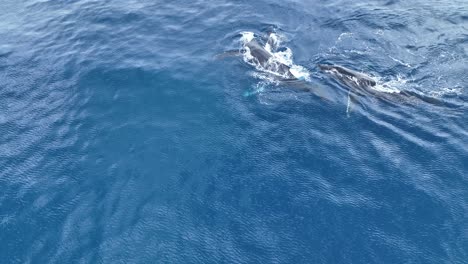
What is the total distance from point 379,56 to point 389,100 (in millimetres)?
7358

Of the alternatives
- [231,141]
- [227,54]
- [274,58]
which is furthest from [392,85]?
[227,54]

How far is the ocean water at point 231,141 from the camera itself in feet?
109

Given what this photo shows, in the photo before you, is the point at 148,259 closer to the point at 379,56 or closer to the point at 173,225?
the point at 173,225

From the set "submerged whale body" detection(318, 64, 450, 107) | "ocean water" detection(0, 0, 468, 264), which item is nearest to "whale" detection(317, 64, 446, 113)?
"submerged whale body" detection(318, 64, 450, 107)

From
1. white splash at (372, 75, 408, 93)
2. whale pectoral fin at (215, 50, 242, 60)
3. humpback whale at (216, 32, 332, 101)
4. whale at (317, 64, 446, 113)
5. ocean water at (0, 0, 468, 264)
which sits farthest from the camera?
whale pectoral fin at (215, 50, 242, 60)

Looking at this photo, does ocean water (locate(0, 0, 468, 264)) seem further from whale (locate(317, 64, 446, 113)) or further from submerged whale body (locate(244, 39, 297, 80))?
submerged whale body (locate(244, 39, 297, 80))

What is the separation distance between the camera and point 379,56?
48.3 meters

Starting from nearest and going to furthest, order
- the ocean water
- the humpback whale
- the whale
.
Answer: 1. the ocean water
2. the whale
3. the humpback whale

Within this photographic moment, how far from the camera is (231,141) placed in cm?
4044

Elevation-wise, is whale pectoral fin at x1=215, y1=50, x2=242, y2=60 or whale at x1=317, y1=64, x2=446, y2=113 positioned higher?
whale pectoral fin at x1=215, y1=50, x2=242, y2=60

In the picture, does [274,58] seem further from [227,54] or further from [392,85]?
[392,85]

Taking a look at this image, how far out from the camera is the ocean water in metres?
33.2

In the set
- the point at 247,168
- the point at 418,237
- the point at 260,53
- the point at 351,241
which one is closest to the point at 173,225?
the point at 247,168

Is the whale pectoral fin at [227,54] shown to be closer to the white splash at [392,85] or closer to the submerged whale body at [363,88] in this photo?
the submerged whale body at [363,88]
